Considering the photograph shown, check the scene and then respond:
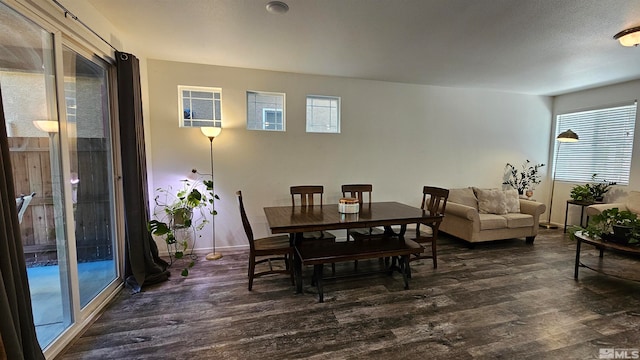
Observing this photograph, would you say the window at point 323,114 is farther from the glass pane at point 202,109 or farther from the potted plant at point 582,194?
the potted plant at point 582,194

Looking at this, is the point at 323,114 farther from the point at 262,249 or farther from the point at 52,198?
the point at 52,198

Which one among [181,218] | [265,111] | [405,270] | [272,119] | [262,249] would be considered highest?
[265,111]

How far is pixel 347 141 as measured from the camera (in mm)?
4371

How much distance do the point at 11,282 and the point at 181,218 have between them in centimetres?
212

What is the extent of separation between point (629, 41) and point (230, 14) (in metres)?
3.80

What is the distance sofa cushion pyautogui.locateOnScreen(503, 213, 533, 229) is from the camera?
4.18 metres

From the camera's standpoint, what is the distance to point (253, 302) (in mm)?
2574

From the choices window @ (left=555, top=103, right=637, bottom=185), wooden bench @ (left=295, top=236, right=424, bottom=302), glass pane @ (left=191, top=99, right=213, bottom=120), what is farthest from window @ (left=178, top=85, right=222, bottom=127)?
window @ (left=555, top=103, right=637, bottom=185)

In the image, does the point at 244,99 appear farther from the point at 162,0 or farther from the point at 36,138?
the point at 36,138

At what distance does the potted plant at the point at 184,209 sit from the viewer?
3.38 m

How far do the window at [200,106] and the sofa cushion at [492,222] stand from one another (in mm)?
4193

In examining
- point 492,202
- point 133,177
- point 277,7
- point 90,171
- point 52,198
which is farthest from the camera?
point 492,202
